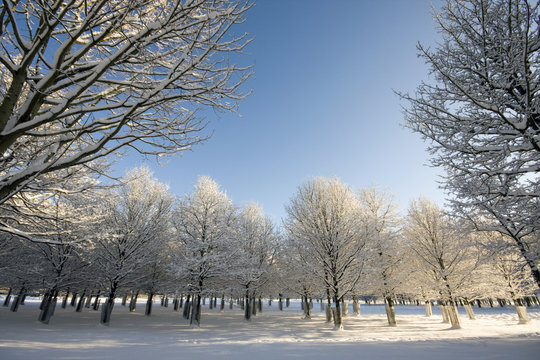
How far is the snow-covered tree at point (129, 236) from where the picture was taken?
14.8 metres

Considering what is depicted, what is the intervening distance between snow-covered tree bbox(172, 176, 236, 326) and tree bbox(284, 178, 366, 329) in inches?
199

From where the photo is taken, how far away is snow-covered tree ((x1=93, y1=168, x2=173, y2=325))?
1484cm

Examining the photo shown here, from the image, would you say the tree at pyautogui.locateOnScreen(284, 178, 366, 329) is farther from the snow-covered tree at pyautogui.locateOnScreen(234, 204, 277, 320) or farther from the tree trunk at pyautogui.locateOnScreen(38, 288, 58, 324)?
the tree trunk at pyautogui.locateOnScreen(38, 288, 58, 324)

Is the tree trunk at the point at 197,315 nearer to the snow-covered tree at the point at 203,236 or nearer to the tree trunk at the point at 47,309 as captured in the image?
the snow-covered tree at the point at 203,236

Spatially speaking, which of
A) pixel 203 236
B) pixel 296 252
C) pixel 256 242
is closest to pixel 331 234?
pixel 296 252

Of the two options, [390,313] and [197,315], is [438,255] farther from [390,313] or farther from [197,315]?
[197,315]

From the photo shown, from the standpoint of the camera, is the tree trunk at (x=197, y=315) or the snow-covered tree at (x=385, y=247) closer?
the tree trunk at (x=197, y=315)

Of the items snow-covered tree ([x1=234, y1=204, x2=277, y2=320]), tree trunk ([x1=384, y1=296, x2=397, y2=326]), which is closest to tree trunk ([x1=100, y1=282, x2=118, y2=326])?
snow-covered tree ([x1=234, y1=204, x2=277, y2=320])

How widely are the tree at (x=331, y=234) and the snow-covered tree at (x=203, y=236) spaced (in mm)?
5061

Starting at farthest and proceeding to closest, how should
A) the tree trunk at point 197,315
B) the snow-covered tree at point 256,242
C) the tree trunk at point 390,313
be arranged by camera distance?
1. the snow-covered tree at point 256,242
2. the tree trunk at point 390,313
3. the tree trunk at point 197,315

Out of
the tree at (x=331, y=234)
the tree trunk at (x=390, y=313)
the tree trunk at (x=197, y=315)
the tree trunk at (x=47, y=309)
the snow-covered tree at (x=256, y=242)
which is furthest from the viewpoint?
the snow-covered tree at (x=256, y=242)

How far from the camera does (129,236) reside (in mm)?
15586

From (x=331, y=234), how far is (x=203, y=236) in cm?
895

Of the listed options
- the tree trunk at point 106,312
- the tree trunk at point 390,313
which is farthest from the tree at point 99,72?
the tree trunk at point 390,313
